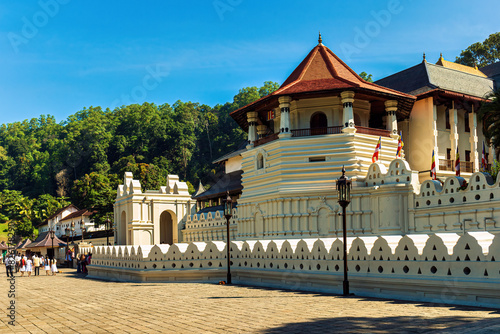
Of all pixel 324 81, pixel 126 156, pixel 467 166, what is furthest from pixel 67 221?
pixel 467 166

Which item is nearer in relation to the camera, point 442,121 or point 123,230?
point 442,121

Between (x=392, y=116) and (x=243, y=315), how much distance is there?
23.7 m

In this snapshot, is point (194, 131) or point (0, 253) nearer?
point (0, 253)

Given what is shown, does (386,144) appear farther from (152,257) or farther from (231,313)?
(231,313)

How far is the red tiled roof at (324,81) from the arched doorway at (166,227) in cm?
1564

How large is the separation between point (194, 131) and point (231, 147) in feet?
39.9

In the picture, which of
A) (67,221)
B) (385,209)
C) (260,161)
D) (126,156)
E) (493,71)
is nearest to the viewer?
(385,209)

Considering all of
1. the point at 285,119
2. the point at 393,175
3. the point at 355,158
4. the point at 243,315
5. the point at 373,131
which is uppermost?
the point at 285,119

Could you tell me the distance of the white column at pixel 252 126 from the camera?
117 ft

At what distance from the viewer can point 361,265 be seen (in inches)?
600

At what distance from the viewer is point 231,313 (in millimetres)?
11773

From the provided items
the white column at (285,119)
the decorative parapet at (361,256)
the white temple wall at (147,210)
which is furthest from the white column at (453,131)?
the white temple wall at (147,210)

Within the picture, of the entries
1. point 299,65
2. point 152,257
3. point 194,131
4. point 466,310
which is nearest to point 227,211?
point 152,257

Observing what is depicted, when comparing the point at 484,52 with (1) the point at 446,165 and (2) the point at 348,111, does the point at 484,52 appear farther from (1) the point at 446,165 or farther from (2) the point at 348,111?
(2) the point at 348,111
